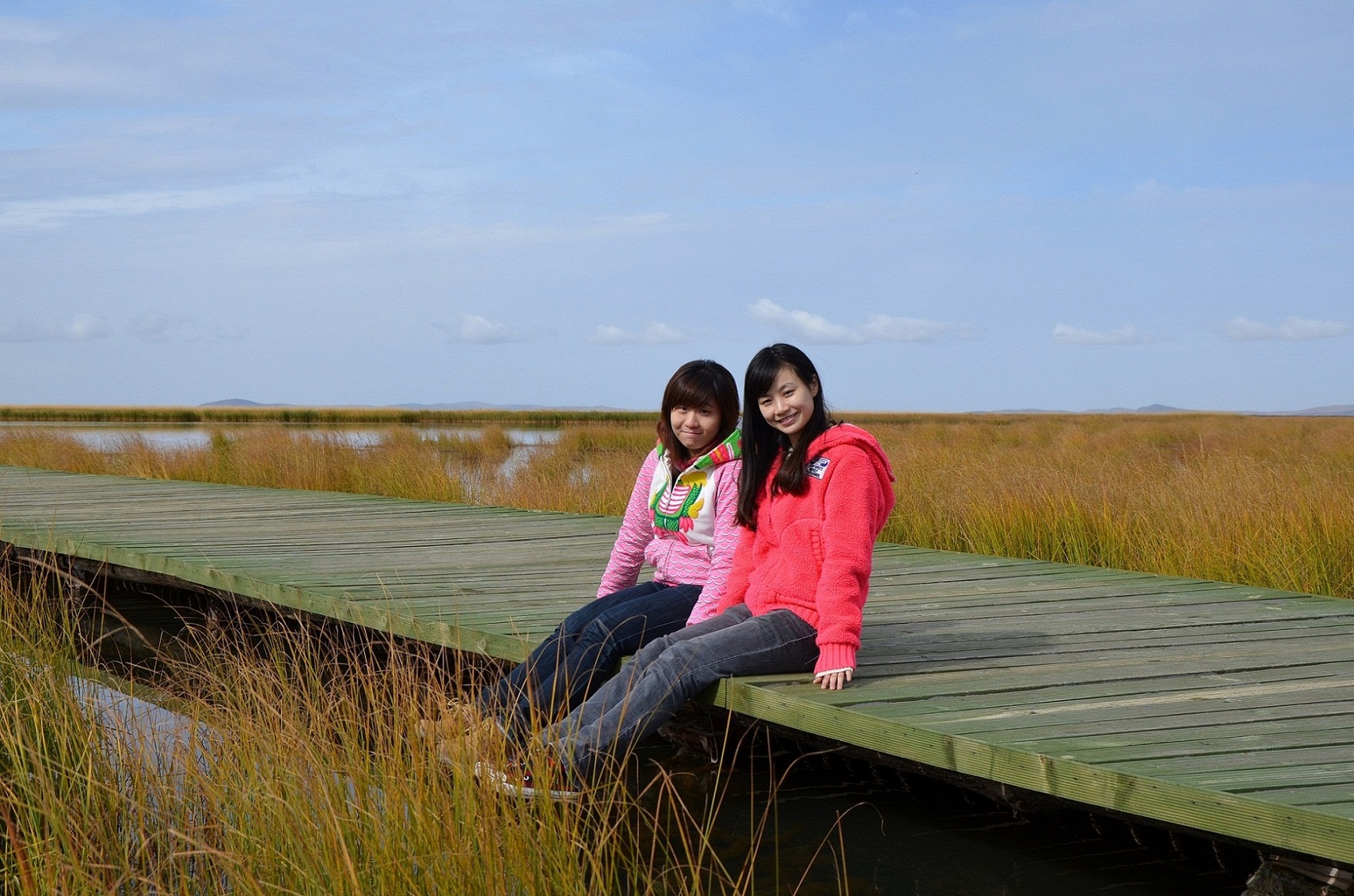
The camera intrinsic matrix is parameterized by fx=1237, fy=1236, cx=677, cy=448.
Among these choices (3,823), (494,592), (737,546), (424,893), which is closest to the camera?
(424,893)

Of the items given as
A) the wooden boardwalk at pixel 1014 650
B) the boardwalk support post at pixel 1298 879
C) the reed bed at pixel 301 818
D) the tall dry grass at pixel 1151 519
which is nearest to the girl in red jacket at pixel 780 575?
the wooden boardwalk at pixel 1014 650

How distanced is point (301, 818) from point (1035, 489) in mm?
5458

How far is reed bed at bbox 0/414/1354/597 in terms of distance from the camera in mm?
5555

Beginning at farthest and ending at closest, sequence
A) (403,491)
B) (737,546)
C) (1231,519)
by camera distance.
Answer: (403,491) < (1231,519) < (737,546)

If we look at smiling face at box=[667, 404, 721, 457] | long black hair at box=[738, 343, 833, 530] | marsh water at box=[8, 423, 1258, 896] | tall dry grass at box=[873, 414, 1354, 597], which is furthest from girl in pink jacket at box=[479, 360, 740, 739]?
tall dry grass at box=[873, 414, 1354, 597]

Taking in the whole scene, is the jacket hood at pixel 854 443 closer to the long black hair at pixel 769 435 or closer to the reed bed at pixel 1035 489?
the long black hair at pixel 769 435

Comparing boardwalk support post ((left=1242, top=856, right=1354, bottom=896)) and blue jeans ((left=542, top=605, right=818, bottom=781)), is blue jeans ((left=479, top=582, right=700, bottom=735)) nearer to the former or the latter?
A: blue jeans ((left=542, top=605, right=818, bottom=781))

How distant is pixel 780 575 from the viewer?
300 centimetres

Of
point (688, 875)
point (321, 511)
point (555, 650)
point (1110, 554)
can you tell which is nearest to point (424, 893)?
point (688, 875)

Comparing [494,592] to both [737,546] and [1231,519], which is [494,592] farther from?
[1231,519]

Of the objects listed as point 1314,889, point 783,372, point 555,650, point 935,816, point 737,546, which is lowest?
point 935,816

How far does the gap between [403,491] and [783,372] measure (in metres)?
7.76

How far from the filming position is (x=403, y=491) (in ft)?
33.7

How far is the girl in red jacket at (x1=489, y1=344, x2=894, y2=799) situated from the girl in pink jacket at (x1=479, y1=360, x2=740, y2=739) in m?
0.16
